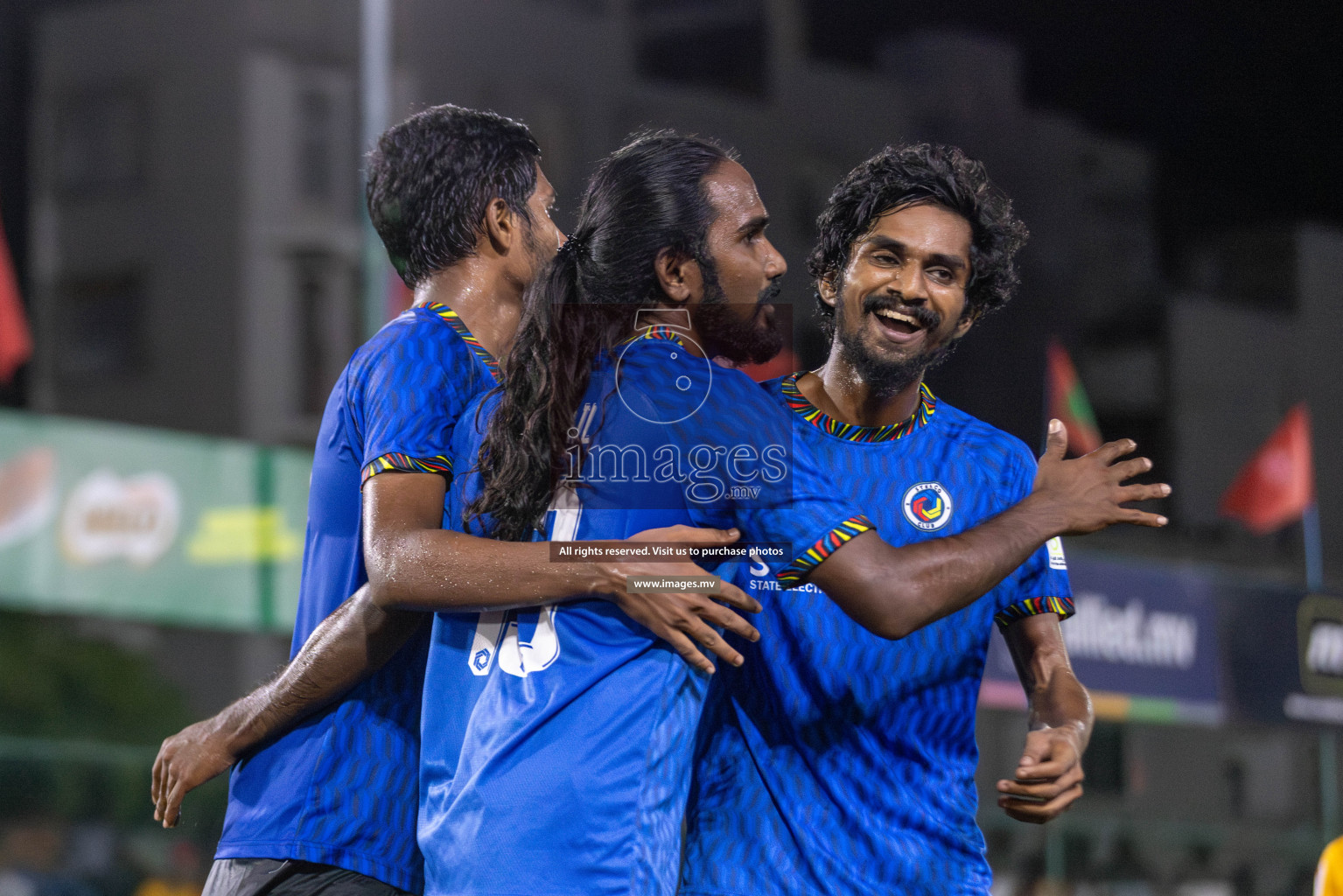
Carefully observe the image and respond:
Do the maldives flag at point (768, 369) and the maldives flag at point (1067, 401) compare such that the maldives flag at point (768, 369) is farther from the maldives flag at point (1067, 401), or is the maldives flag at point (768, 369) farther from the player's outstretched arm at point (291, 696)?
the maldives flag at point (1067, 401)

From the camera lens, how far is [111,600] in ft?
29.2

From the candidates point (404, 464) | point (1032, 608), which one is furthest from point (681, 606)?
point (1032, 608)

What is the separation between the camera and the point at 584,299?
213 centimetres

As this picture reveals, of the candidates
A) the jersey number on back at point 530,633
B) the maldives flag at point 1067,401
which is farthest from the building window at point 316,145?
the jersey number on back at point 530,633

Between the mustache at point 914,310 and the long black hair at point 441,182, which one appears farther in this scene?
the long black hair at point 441,182

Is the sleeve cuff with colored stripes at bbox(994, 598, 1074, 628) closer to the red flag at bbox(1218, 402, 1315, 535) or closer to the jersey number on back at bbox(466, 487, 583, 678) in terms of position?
the jersey number on back at bbox(466, 487, 583, 678)

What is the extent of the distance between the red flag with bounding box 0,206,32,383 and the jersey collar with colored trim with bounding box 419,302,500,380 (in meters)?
8.27

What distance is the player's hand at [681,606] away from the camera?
1.89 metres

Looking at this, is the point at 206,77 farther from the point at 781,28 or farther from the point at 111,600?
the point at 781,28

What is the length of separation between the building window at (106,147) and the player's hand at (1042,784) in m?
11.7

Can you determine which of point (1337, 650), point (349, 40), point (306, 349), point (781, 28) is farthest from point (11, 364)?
point (1337, 650)

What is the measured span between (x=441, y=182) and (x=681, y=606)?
1056mm

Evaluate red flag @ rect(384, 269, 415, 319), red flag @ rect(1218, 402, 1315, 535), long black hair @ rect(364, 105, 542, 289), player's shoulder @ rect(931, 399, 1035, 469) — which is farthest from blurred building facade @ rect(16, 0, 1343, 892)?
player's shoulder @ rect(931, 399, 1035, 469)

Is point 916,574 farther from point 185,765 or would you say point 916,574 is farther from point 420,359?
point 185,765
